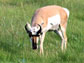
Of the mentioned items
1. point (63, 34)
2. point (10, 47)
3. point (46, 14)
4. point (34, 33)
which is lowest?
point (10, 47)

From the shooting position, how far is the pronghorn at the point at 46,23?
261 inches

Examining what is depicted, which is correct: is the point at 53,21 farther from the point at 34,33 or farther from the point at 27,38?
the point at 34,33

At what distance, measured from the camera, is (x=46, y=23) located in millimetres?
7355

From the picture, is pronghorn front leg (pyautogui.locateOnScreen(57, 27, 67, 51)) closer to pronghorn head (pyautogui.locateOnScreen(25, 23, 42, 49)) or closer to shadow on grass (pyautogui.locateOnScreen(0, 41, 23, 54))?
shadow on grass (pyautogui.locateOnScreen(0, 41, 23, 54))

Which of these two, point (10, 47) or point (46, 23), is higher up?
point (46, 23)

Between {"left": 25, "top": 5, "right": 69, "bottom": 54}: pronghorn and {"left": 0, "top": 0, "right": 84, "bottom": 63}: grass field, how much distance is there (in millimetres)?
277

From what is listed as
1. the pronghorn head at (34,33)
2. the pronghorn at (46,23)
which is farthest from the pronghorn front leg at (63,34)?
the pronghorn head at (34,33)

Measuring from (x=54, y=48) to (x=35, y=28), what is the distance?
1104 mm

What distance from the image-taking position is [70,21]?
1009 centimetres

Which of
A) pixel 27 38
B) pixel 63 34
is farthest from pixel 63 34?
pixel 27 38

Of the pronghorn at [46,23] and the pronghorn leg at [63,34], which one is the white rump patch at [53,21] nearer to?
the pronghorn at [46,23]

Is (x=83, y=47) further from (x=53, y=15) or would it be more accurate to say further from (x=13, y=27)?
(x=13, y=27)

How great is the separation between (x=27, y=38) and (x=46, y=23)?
102cm

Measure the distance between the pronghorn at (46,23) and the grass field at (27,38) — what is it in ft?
0.91
